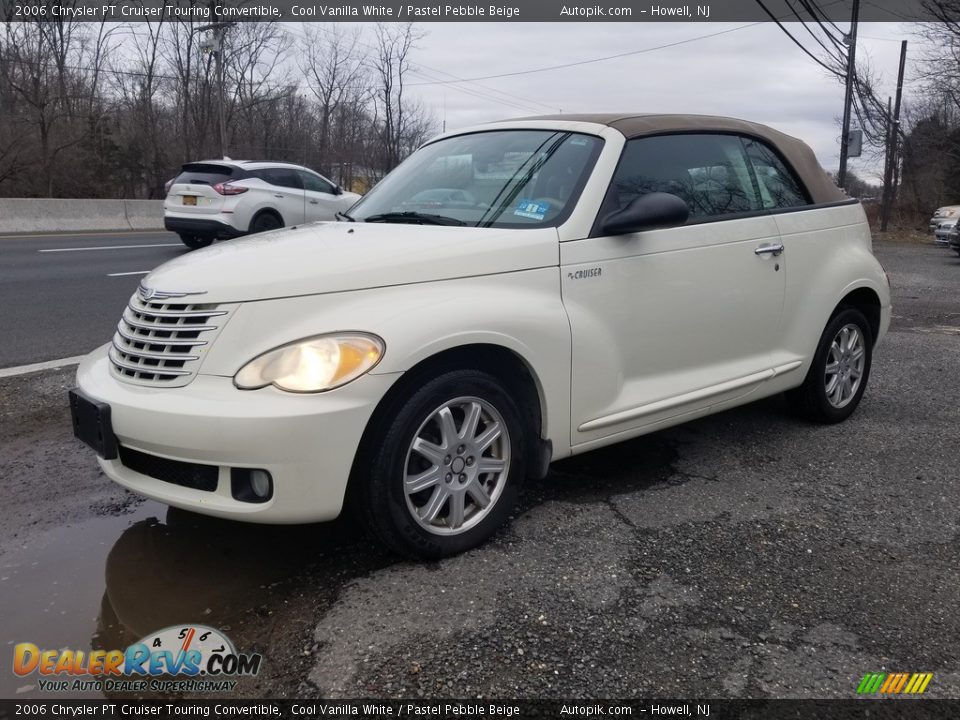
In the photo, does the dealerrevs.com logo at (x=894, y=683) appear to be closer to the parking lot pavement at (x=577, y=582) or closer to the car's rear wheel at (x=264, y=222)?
the parking lot pavement at (x=577, y=582)

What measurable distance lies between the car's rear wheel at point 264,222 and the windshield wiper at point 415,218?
10.4 metres

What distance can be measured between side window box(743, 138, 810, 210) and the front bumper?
2669mm

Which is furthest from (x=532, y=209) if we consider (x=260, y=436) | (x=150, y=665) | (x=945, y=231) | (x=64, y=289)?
(x=945, y=231)

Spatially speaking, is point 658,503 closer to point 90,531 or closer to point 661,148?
point 661,148

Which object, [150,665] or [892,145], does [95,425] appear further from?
[892,145]

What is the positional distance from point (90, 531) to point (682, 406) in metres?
2.71

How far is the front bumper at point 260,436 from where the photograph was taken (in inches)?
104

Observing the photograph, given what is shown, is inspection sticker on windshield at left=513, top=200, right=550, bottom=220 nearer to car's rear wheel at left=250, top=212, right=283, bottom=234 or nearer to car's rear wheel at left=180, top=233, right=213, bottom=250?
car's rear wheel at left=250, top=212, right=283, bottom=234

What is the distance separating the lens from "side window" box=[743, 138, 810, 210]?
4398 mm

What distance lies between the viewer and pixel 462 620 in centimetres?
269

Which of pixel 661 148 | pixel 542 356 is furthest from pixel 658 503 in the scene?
pixel 661 148

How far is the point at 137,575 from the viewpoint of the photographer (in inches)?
119

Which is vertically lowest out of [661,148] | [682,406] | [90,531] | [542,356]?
[90,531]

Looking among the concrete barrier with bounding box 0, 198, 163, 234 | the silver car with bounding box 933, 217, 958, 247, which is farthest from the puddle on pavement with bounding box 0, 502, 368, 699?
the silver car with bounding box 933, 217, 958, 247
